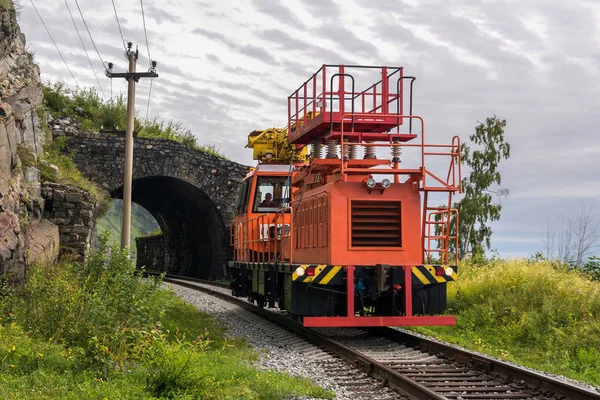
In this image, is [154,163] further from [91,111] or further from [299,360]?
[299,360]

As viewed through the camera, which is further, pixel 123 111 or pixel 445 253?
pixel 123 111

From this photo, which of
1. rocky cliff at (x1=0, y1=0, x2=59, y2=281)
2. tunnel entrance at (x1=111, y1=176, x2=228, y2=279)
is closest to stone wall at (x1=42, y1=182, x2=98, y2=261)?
rocky cliff at (x1=0, y1=0, x2=59, y2=281)

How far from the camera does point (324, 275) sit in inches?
415

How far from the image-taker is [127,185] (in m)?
21.7

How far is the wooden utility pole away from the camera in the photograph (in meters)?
21.3

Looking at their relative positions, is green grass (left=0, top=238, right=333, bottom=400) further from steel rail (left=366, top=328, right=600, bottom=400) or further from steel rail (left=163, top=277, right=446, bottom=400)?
steel rail (left=366, top=328, right=600, bottom=400)

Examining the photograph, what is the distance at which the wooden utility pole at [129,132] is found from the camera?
21344mm

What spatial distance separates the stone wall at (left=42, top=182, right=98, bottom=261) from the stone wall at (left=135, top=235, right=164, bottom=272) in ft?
79.6

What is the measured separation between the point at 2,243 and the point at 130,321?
3830 mm

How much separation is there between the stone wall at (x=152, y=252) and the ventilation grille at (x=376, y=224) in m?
31.7

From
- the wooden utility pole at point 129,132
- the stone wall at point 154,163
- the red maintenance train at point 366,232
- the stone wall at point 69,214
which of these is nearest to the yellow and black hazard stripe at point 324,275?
the red maintenance train at point 366,232

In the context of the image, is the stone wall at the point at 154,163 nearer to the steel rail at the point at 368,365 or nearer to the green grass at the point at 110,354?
the steel rail at the point at 368,365

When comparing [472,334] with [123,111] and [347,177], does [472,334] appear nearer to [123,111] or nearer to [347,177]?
[347,177]

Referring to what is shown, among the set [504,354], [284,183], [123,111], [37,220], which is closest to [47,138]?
[123,111]
